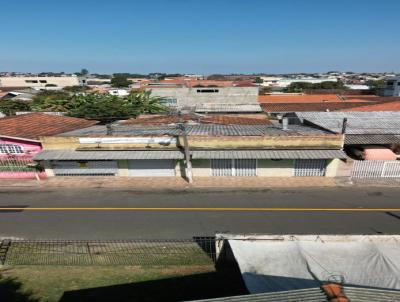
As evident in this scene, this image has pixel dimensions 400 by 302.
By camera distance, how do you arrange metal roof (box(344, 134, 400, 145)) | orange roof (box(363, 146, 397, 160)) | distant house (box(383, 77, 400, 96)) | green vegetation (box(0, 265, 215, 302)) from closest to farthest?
1. green vegetation (box(0, 265, 215, 302))
2. orange roof (box(363, 146, 397, 160))
3. metal roof (box(344, 134, 400, 145))
4. distant house (box(383, 77, 400, 96))

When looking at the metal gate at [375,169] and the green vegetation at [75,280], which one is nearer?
the green vegetation at [75,280]

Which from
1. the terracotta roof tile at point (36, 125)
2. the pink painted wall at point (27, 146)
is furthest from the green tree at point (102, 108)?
the pink painted wall at point (27, 146)

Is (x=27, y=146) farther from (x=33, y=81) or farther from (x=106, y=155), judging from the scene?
(x=33, y=81)

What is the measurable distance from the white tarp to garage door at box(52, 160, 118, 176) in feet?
43.4

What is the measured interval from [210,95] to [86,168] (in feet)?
108

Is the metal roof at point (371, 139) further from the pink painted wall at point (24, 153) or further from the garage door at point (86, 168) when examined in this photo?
the pink painted wall at point (24, 153)

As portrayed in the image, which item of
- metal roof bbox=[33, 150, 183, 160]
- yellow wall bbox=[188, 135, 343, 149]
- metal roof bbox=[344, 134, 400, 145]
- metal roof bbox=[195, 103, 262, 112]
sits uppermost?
yellow wall bbox=[188, 135, 343, 149]

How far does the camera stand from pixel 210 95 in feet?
165

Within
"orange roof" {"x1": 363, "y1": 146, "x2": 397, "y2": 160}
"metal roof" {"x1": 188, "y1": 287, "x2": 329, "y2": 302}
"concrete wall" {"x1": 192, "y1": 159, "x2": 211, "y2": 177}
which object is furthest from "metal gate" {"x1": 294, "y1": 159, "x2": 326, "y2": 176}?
"metal roof" {"x1": 188, "y1": 287, "x2": 329, "y2": 302}

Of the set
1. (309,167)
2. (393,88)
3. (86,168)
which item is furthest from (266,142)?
(393,88)

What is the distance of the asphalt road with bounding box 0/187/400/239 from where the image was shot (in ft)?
46.0

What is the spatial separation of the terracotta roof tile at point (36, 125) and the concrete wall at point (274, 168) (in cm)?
1672

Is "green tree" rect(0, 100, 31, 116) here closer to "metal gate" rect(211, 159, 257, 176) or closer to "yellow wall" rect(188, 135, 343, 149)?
"yellow wall" rect(188, 135, 343, 149)

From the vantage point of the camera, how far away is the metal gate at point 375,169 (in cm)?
1964
